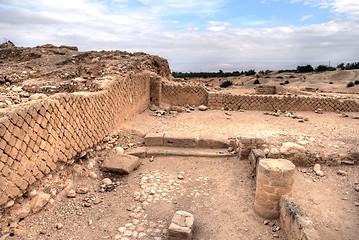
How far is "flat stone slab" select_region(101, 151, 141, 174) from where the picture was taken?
226 inches

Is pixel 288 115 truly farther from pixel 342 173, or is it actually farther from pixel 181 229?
pixel 181 229

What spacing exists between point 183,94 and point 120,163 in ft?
20.0

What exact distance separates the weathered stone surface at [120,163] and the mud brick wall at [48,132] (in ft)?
1.88

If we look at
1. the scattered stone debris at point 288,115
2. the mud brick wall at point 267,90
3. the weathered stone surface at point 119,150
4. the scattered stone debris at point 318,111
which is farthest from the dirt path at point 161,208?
the mud brick wall at point 267,90

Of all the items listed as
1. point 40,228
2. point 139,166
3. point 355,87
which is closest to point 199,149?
point 139,166

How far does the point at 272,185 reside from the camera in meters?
4.50

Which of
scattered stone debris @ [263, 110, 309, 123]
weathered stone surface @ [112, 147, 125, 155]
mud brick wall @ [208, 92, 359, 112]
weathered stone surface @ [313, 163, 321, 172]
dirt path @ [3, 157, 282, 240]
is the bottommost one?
dirt path @ [3, 157, 282, 240]

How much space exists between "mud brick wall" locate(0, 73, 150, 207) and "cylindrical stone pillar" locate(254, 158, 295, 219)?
137 inches

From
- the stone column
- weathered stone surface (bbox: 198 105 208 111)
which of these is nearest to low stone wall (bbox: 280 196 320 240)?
weathered stone surface (bbox: 198 105 208 111)

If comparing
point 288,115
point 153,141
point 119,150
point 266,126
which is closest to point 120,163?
point 119,150

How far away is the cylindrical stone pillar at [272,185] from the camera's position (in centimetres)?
446

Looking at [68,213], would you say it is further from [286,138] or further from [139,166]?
[286,138]

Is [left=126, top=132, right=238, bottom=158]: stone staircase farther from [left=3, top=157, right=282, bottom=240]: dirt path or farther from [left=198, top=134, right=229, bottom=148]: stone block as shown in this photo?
[left=3, top=157, right=282, bottom=240]: dirt path

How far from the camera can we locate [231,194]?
5270 millimetres
